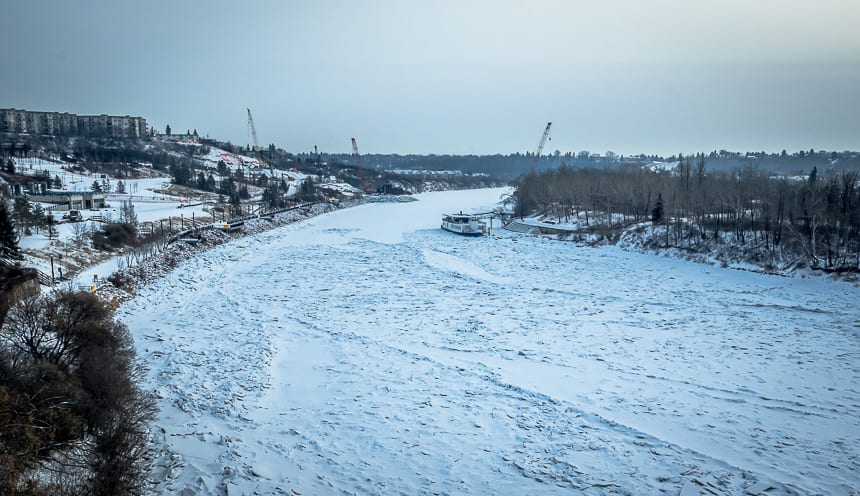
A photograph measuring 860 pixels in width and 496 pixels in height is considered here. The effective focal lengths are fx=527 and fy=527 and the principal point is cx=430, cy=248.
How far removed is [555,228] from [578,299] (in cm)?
2354

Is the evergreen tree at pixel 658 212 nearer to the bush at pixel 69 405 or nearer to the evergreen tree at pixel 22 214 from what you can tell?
the bush at pixel 69 405

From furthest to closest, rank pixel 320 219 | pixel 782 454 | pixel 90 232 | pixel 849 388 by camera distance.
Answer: pixel 320 219 < pixel 90 232 < pixel 849 388 < pixel 782 454

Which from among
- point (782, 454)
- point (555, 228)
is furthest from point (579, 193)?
point (782, 454)

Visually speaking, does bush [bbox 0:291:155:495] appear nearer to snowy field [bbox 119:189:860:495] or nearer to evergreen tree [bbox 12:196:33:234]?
snowy field [bbox 119:189:860:495]

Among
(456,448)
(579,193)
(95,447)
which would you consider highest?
(579,193)

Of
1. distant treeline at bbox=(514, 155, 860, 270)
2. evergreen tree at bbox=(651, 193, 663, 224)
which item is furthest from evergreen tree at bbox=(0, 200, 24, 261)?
evergreen tree at bbox=(651, 193, 663, 224)

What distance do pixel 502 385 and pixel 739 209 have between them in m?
25.6

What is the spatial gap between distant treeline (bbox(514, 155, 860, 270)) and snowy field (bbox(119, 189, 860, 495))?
447cm

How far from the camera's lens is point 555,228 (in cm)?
4312

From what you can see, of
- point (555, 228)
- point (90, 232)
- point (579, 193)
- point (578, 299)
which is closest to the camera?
point (578, 299)

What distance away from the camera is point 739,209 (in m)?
30.8

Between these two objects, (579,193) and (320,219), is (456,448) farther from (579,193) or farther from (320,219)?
(320,219)

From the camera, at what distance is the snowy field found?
8555 mm

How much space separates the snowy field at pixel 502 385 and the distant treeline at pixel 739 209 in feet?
14.7
